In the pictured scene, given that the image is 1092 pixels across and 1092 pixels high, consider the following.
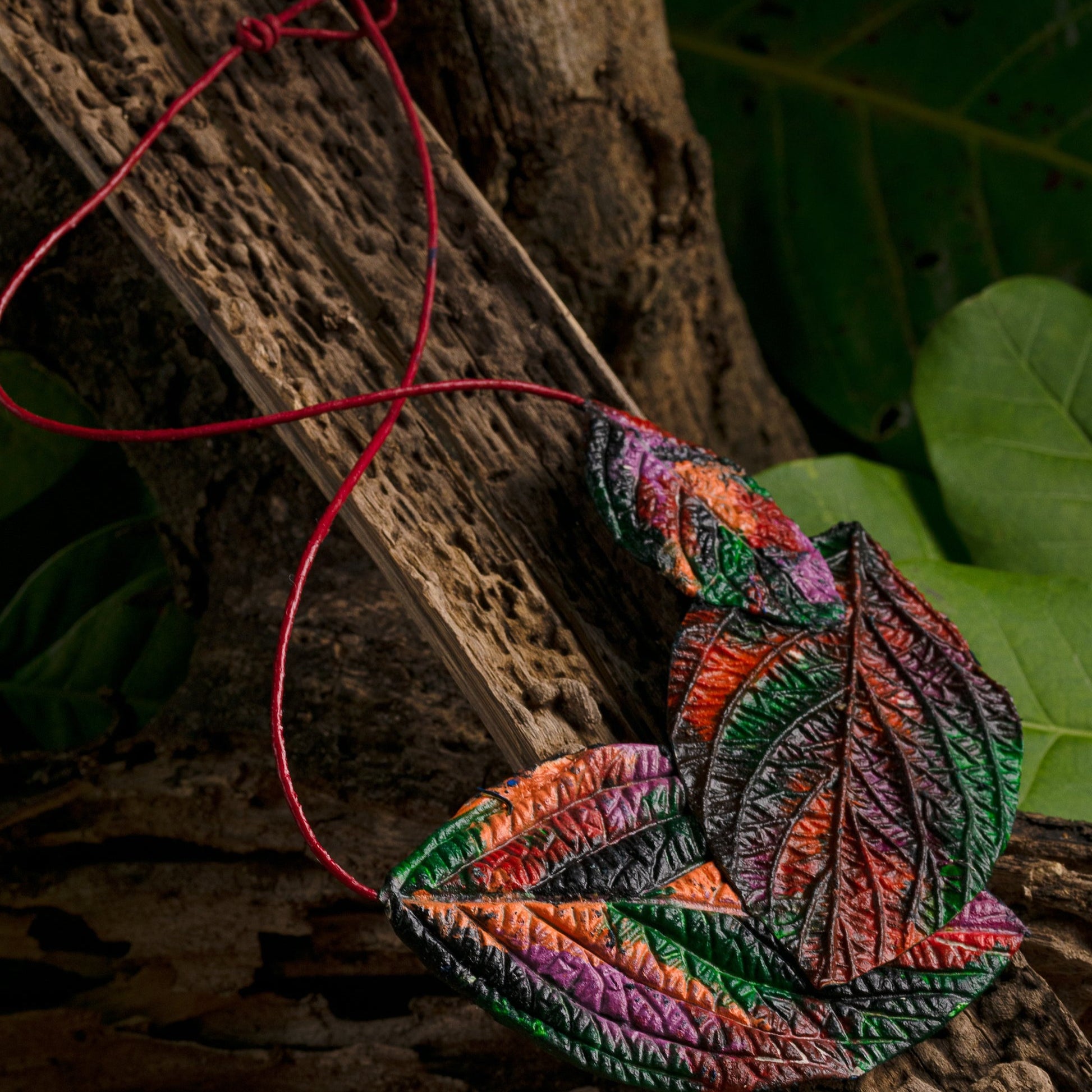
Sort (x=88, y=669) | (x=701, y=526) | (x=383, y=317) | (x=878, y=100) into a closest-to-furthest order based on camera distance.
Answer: (x=701, y=526) < (x=383, y=317) < (x=88, y=669) < (x=878, y=100)

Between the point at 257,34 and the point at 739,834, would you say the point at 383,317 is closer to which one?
the point at 257,34

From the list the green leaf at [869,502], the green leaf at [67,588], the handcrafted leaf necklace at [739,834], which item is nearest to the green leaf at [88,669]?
the green leaf at [67,588]

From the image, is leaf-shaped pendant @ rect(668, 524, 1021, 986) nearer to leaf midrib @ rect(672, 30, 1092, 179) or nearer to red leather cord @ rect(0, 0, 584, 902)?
red leather cord @ rect(0, 0, 584, 902)

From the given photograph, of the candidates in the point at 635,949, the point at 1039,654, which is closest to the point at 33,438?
the point at 635,949

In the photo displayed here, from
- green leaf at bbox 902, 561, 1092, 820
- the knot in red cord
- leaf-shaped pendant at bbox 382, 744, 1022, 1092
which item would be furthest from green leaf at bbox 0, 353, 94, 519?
green leaf at bbox 902, 561, 1092, 820

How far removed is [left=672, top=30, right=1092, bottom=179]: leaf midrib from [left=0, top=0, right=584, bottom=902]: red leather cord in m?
0.66

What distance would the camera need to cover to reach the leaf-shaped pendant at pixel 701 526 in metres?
0.66

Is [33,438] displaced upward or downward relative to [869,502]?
upward

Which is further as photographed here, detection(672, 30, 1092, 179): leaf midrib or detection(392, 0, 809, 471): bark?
detection(672, 30, 1092, 179): leaf midrib

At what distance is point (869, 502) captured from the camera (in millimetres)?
1010

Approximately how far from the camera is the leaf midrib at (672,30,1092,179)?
1.34 metres

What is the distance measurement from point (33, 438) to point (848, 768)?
86 cm

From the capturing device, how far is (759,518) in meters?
0.71

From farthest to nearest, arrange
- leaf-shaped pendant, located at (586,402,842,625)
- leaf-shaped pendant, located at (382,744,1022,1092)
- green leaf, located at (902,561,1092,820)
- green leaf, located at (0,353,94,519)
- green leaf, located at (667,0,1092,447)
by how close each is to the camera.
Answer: green leaf, located at (667,0,1092,447), green leaf, located at (0,353,94,519), green leaf, located at (902,561,1092,820), leaf-shaped pendant, located at (586,402,842,625), leaf-shaped pendant, located at (382,744,1022,1092)
